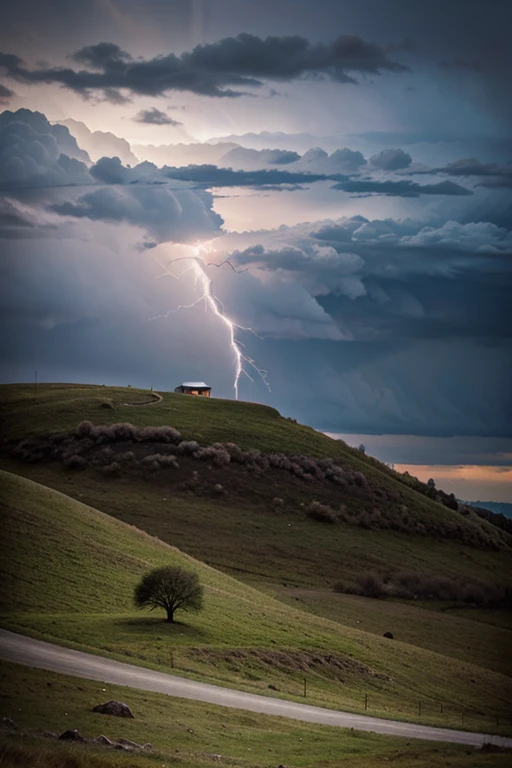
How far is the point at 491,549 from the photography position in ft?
442

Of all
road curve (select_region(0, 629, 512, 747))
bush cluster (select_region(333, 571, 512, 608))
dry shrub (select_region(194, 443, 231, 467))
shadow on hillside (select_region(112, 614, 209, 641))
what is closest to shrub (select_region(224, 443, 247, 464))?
dry shrub (select_region(194, 443, 231, 467))

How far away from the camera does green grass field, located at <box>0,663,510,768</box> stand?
1228 inches

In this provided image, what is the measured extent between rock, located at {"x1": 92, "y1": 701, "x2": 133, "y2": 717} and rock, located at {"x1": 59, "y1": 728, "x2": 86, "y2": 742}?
5.01 metres

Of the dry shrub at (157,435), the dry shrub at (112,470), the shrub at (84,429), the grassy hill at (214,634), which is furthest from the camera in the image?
the dry shrub at (157,435)

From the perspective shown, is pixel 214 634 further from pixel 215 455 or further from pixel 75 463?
pixel 215 455

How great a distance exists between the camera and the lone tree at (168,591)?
57.5 metres

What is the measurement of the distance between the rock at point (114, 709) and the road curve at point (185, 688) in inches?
214

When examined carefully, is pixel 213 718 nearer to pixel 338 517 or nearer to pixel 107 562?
pixel 107 562

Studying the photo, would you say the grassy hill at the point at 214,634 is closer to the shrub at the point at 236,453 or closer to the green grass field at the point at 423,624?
the green grass field at the point at 423,624

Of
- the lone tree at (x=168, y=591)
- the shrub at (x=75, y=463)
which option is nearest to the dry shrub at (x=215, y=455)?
the shrub at (x=75, y=463)

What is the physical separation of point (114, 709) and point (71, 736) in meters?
5.65

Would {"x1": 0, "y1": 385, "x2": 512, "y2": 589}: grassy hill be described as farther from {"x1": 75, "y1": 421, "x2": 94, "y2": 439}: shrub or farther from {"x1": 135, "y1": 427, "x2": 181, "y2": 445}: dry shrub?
Answer: {"x1": 135, "y1": 427, "x2": 181, "y2": 445}: dry shrub

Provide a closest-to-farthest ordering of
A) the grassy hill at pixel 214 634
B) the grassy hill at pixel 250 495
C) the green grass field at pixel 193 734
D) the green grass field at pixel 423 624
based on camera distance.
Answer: the green grass field at pixel 193 734 → the grassy hill at pixel 214 634 → the green grass field at pixel 423 624 → the grassy hill at pixel 250 495

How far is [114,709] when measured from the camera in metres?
34.2
